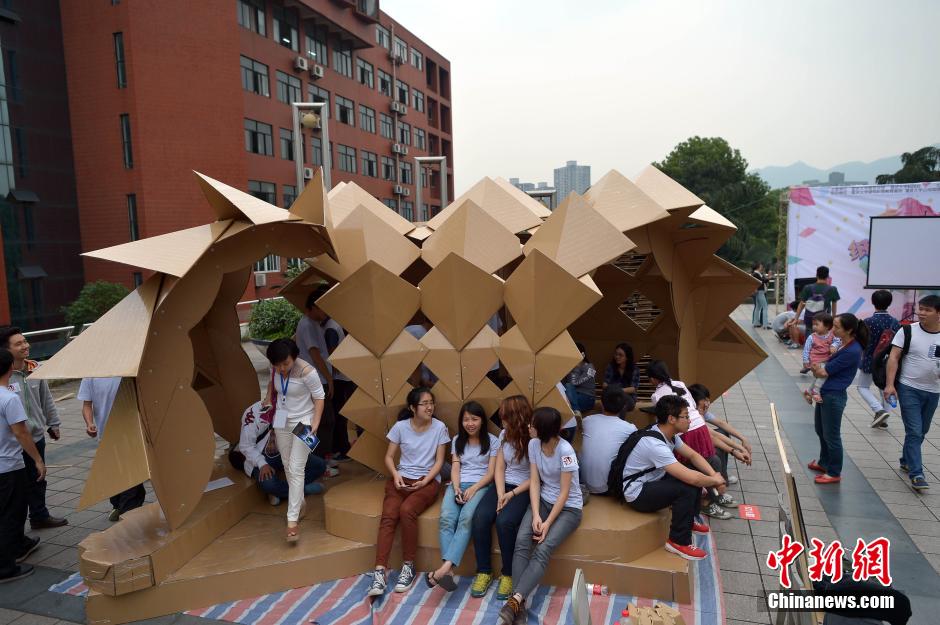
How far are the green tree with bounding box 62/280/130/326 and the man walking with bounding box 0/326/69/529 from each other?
37.2ft

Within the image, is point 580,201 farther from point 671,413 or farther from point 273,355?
point 273,355

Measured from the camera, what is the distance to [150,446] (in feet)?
13.5

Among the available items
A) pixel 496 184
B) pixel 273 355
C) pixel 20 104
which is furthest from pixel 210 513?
pixel 20 104

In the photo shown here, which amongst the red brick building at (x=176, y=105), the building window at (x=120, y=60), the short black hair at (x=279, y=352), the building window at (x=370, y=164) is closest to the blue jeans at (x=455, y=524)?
the short black hair at (x=279, y=352)

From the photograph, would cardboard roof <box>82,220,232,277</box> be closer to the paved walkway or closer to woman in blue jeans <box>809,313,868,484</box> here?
the paved walkway

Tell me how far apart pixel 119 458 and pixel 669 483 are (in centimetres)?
357

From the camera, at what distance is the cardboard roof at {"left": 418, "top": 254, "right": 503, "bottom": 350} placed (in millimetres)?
4715

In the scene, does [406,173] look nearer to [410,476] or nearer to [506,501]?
[410,476]

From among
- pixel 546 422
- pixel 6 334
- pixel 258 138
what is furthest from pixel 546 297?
pixel 258 138

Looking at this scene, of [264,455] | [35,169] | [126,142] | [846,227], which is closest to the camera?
[264,455]

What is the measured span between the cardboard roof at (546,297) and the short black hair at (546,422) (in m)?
0.68

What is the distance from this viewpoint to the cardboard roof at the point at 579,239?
4684mm

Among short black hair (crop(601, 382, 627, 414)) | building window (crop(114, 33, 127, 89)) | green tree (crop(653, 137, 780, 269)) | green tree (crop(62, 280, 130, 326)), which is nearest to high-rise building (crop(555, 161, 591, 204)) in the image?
green tree (crop(653, 137, 780, 269))

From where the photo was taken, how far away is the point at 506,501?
416 cm
